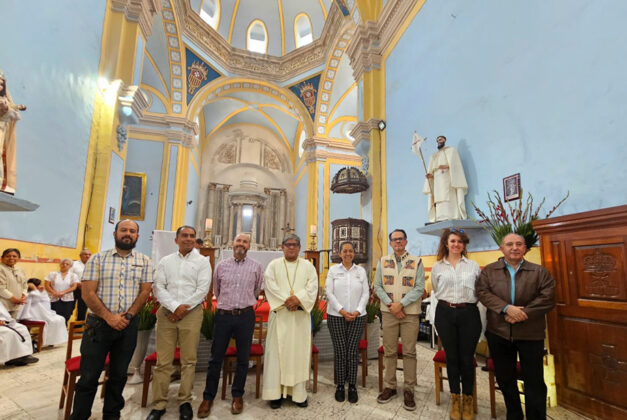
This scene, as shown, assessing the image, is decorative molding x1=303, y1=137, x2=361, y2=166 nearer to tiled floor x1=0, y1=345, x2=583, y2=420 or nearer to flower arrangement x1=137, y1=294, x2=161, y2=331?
flower arrangement x1=137, y1=294, x2=161, y2=331

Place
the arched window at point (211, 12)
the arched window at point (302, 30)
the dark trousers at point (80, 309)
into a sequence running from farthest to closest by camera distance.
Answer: the arched window at point (302, 30) < the arched window at point (211, 12) < the dark trousers at point (80, 309)

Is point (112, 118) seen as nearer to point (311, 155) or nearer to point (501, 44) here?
point (501, 44)

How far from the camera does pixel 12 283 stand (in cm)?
403

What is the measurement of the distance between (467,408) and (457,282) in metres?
0.97

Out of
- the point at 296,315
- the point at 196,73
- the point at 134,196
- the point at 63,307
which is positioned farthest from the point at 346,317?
the point at 196,73

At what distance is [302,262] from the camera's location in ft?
10.7

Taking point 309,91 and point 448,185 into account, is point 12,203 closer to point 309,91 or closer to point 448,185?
point 448,185

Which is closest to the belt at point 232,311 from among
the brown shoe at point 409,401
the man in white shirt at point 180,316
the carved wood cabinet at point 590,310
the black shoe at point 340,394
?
the man in white shirt at point 180,316

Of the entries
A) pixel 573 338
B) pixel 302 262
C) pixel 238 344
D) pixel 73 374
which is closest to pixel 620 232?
pixel 573 338

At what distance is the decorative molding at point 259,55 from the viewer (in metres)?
11.6

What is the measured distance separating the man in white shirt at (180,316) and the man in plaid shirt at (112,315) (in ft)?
0.68

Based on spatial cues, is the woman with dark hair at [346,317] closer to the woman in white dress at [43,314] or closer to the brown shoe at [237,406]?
the brown shoe at [237,406]

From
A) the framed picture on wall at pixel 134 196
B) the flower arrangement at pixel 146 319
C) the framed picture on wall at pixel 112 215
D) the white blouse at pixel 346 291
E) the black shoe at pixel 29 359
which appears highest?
the framed picture on wall at pixel 134 196

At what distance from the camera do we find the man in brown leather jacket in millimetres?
2451
